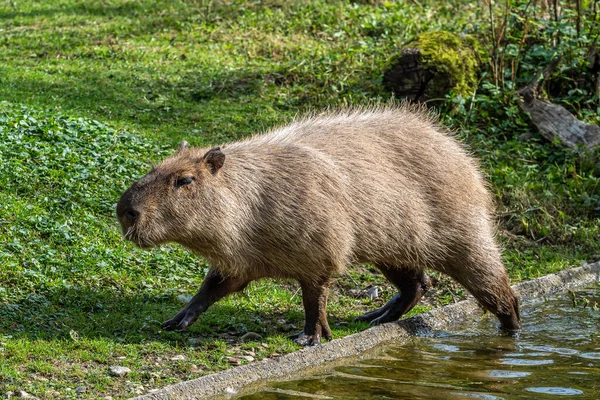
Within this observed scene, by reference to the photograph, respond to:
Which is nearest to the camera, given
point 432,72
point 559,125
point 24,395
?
point 24,395

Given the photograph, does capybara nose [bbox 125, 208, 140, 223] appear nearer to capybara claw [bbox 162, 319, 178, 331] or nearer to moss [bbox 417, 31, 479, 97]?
capybara claw [bbox 162, 319, 178, 331]

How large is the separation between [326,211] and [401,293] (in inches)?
49.9

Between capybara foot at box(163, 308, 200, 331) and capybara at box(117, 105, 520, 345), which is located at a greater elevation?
capybara at box(117, 105, 520, 345)

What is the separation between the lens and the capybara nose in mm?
5707

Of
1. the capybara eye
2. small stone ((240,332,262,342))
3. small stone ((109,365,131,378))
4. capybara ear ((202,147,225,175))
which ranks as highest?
capybara ear ((202,147,225,175))

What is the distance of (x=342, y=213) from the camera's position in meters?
6.24

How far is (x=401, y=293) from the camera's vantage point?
7059mm

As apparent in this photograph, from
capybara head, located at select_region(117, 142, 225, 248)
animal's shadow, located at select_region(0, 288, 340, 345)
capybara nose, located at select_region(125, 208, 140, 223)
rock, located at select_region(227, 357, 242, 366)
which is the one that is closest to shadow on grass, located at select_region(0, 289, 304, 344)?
animal's shadow, located at select_region(0, 288, 340, 345)

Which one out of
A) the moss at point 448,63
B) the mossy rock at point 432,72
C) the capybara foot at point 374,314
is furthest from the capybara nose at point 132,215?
the moss at point 448,63

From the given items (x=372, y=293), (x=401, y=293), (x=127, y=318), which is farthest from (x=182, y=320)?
(x=372, y=293)

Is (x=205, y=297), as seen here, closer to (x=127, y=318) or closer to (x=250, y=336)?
(x=250, y=336)

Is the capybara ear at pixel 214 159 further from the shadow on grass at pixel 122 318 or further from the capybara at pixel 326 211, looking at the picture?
the shadow on grass at pixel 122 318

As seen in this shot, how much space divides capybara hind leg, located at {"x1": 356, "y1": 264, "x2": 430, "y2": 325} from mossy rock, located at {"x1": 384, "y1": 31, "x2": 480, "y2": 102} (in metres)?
4.03

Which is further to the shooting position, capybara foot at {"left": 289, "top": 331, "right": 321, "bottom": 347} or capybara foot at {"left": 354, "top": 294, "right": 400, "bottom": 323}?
capybara foot at {"left": 354, "top": 294, "right": 400, "bottom": 323}
